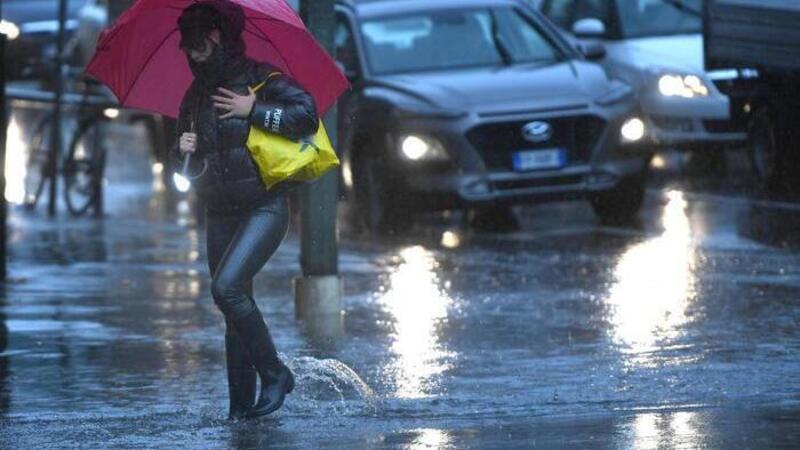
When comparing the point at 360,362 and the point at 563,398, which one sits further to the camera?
the point at 360,362

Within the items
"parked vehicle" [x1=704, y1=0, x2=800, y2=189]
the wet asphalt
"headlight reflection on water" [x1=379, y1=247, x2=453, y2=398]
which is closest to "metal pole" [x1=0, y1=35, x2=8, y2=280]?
the wet asphalt

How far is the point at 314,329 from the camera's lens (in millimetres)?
11555

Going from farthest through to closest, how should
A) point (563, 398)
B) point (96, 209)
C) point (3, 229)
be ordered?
point (96, 209), point (3, 229), point (563, 398)

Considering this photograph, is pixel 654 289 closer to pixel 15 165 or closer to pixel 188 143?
pixel 188 143

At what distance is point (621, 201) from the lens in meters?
17.3

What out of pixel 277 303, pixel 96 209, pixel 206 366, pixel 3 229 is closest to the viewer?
pixel 206 366

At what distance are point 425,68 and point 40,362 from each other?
754 centimetres

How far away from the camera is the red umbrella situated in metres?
8.98

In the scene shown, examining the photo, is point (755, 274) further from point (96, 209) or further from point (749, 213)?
point (96, 209)

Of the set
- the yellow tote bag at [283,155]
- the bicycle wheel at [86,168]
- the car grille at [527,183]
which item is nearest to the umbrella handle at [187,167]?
the yellow tote bag at [283,155]

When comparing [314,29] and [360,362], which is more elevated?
[314,29]

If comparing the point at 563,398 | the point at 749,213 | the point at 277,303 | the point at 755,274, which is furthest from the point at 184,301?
the point at 749,213

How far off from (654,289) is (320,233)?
86.3 inches

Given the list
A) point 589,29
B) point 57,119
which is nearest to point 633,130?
point 589,29
